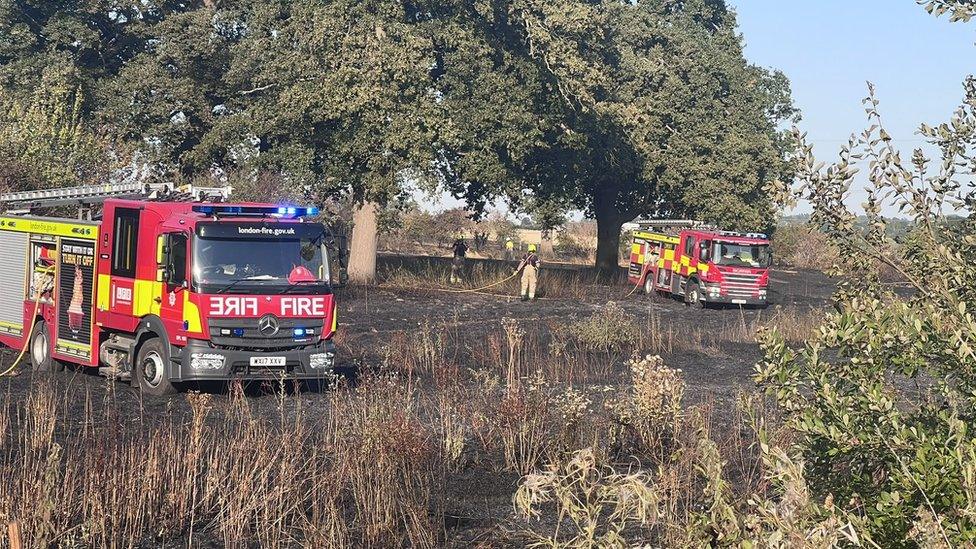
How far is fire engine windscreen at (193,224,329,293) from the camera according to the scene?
45.5 feet

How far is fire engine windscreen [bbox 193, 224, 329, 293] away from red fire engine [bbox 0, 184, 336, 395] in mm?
13

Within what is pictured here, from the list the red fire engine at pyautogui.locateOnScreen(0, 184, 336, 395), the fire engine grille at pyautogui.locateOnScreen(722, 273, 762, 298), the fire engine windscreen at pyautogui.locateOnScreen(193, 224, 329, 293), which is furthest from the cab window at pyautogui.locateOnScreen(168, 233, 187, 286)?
the fire engine grille at pyautogui.locateOnScreen(722, 273, 762, 298)

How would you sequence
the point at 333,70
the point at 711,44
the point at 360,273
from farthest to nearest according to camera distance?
the point at 711,44 → the point at 360,273 → the point at 333,70

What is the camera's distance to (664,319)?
1145 inches

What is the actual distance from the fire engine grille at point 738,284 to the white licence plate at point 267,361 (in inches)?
853

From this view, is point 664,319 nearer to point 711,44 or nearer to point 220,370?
point 220,370

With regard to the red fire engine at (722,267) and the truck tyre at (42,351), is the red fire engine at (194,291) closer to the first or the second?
the truck tyre at (42,351)

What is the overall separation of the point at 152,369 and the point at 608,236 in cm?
3646

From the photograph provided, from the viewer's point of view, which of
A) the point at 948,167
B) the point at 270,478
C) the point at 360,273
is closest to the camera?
the point at 948,167

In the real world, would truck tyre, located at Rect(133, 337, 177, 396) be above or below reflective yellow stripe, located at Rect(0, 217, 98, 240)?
below

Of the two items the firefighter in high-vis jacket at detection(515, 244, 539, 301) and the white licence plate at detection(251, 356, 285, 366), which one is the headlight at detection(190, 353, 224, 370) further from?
the firefighter in high-vis jacket at detection(515, 244, 539, 301)

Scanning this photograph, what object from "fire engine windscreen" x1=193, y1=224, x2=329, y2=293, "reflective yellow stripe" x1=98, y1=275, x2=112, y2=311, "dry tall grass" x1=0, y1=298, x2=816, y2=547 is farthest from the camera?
"reflective yellow stripe" x1=98, y1=275, x2=112, y2=311

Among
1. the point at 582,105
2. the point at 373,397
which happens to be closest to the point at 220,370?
the point at 373,397

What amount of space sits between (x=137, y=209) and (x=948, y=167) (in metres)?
10.9
